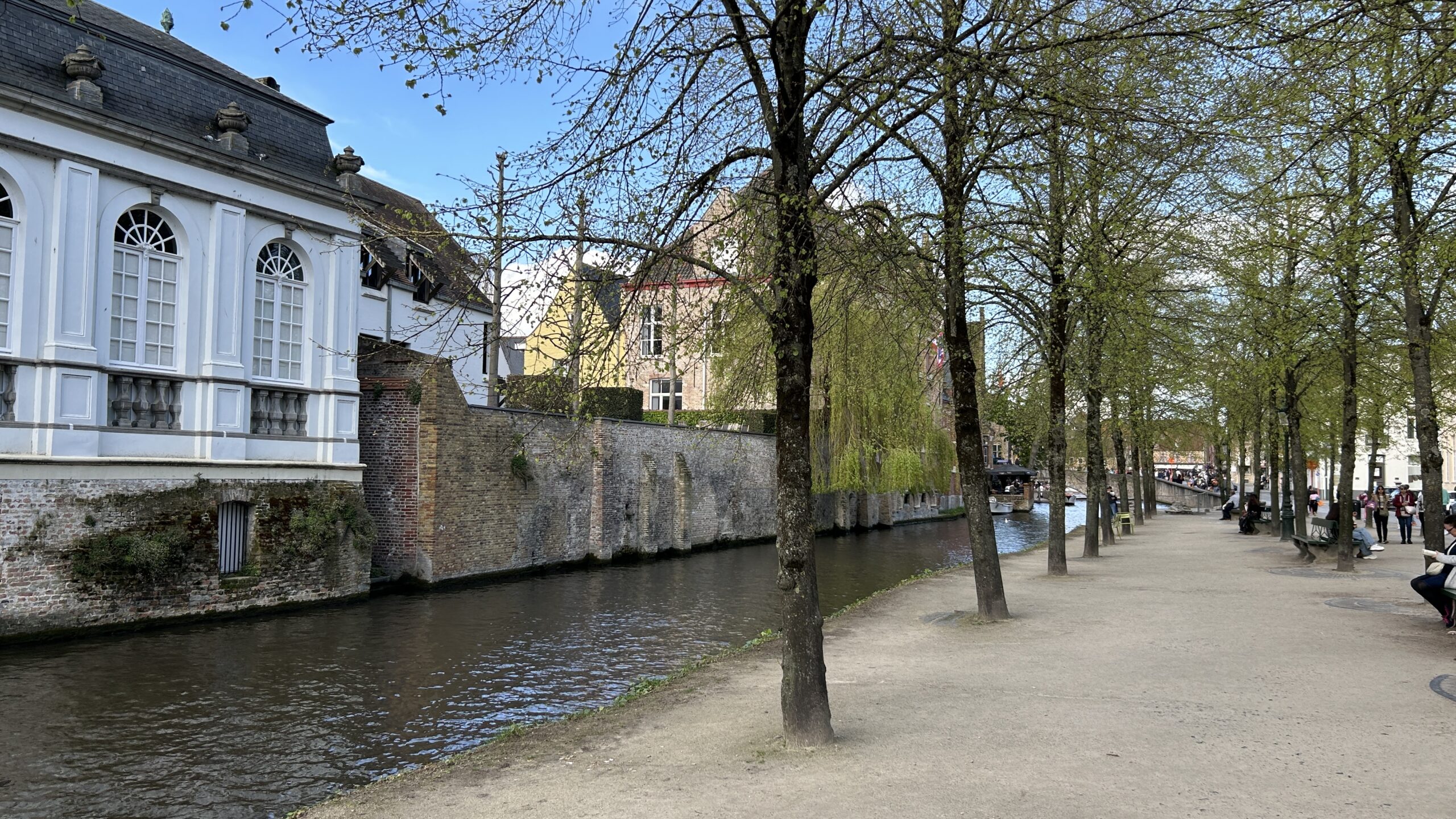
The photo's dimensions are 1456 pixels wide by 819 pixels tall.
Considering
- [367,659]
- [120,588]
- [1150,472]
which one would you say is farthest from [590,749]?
[1150,472]

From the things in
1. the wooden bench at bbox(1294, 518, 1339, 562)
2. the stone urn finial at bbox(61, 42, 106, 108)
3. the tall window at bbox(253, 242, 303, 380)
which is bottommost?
the wooden bench at bbox(1294, 518, 1339, 562)

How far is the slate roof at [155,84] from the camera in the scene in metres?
13.4

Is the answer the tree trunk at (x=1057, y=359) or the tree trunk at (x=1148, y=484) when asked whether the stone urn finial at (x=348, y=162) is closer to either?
the tree trunk at (x=1057, y=359)

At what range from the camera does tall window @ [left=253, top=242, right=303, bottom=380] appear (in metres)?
16.7

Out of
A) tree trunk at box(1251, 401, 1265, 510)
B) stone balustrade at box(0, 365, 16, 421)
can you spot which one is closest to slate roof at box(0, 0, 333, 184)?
stone balustrade at box(0, 365, 16, 421)

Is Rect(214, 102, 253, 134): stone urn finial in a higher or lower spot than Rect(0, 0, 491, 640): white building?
higher

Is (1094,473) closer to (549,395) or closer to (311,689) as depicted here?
(311,689)

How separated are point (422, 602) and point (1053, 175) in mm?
12754

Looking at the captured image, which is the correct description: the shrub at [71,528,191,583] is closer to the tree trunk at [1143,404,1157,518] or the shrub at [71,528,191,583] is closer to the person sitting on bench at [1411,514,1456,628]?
the person sitting on bench at [1411,514,1456,628]

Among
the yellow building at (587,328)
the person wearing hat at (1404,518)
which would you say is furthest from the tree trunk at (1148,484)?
the yellow building at (587,328)

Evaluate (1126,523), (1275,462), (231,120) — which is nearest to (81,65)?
(231,120)

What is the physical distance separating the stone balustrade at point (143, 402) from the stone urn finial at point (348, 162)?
5117 millimetres

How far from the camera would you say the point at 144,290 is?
14812mm

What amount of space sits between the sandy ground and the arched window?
1026cm
